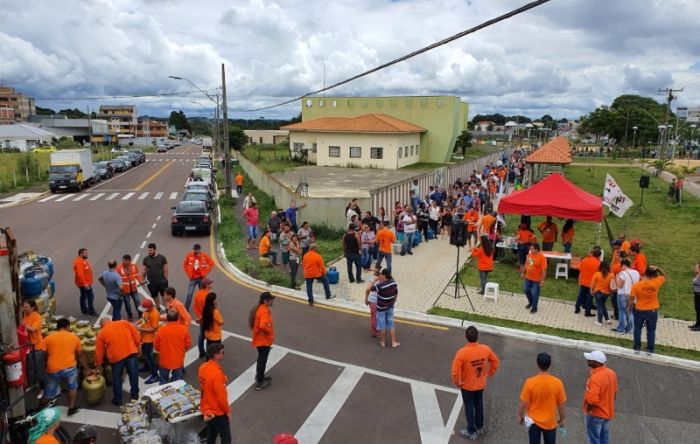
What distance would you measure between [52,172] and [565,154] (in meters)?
32.9

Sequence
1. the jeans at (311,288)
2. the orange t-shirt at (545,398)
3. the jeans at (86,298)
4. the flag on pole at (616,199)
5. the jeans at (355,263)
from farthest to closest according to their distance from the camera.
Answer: the flag on pole at (616,199) < the jeans at (355,263) < the jeans at (311,288) < the jeans at (86,298) < the orange t-shirt at (545,398)

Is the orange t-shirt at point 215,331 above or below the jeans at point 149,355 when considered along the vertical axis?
above

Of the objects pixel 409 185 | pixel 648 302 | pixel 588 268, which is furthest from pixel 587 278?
pixel 409 185

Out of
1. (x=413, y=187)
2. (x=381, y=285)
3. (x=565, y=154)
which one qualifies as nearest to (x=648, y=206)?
(x=565, y=154)

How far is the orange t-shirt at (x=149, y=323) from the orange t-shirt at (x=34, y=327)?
1454 millimetres

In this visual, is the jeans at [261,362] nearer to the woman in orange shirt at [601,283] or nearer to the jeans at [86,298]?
the jeans at [86,298]

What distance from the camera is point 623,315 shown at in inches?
422

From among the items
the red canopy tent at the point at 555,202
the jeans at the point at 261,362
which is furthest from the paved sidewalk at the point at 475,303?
the jeans at the point at 261,362

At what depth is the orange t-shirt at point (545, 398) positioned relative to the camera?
603 centimetres

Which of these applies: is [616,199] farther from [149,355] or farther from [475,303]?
[149,355]

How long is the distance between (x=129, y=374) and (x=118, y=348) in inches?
21.2

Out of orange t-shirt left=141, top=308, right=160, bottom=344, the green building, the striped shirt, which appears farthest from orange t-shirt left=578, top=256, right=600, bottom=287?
the green building

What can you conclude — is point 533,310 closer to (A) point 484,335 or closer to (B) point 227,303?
(A) point 484,335

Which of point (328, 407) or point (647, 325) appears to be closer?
point (328, 407)
